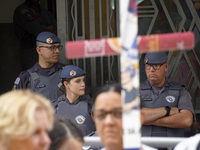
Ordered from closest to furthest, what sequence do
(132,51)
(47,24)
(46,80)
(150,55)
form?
(132,51) < (150,55) < (46,80) < (47,24)

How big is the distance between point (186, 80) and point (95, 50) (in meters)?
4.58

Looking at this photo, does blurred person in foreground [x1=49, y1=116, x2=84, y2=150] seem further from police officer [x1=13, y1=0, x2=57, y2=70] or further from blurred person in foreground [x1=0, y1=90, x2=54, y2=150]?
police officer [x1=13, y1=0, x2=57, y2=70]

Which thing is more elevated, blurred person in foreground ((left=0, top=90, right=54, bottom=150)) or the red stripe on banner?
the red stripe on banner

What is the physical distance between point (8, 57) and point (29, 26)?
4.60 ft

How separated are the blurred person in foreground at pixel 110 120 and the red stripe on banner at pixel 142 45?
16.9 inches

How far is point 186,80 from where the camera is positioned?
6234mm

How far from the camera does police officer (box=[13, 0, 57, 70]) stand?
22.1 feet

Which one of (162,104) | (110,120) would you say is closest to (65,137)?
(110,120)

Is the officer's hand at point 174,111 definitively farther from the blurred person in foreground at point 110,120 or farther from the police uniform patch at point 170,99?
the blurred person in foreground at point 110,120

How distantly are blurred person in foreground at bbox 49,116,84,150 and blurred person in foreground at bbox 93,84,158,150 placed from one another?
28 cm

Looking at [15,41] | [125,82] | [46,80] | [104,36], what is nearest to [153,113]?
[46,80]

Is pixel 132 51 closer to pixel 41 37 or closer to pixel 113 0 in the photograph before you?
pixel 41 37

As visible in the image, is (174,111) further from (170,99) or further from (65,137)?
(65,137)

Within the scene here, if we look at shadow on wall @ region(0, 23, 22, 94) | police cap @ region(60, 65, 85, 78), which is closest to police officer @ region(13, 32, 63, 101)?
police cap @ region(60, 65, 85, 78)
